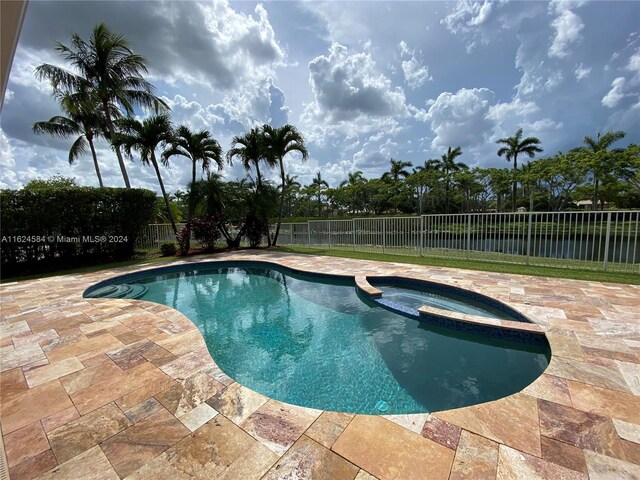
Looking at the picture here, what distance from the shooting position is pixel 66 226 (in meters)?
8.84

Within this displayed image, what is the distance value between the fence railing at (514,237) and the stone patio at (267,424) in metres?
3.75

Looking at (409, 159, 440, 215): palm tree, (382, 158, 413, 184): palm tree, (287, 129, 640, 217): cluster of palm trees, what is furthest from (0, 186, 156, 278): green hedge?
(382, 158, 413, 184): palm tree

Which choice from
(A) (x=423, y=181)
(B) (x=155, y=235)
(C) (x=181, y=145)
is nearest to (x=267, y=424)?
(C) (x=181, y=145)

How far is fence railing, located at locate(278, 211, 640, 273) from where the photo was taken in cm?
572

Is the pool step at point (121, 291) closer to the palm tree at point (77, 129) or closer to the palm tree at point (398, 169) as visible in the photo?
the palm tree at point (77, 129)

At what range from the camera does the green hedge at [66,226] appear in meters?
8.04

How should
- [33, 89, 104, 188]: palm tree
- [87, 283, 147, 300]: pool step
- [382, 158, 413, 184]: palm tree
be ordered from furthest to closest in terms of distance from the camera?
[382, 158, 413, 184]: palm tree, [33, 89, 104, 188]: palm tree, [87, 283, 147, 300]: pool step

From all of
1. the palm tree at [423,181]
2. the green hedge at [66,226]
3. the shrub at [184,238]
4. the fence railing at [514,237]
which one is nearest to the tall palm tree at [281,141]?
the fence railing at [514,237]

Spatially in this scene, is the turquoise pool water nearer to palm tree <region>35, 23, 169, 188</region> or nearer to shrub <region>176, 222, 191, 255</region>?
shrub <region>176, 222, 191, 255</region>

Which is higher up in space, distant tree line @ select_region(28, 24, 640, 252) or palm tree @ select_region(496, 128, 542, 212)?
palm tree @ select_region(496, 128, 542, 212)

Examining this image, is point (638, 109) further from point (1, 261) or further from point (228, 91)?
point (1, 261)

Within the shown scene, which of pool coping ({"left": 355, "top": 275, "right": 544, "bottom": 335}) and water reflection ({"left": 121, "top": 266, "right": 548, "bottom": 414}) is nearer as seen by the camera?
water reflection ({"left": 121, "top": 266, "right": 548, "bottom": 414})

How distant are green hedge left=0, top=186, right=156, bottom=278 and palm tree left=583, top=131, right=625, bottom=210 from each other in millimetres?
27204

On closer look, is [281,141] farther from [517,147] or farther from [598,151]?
[517,147]
